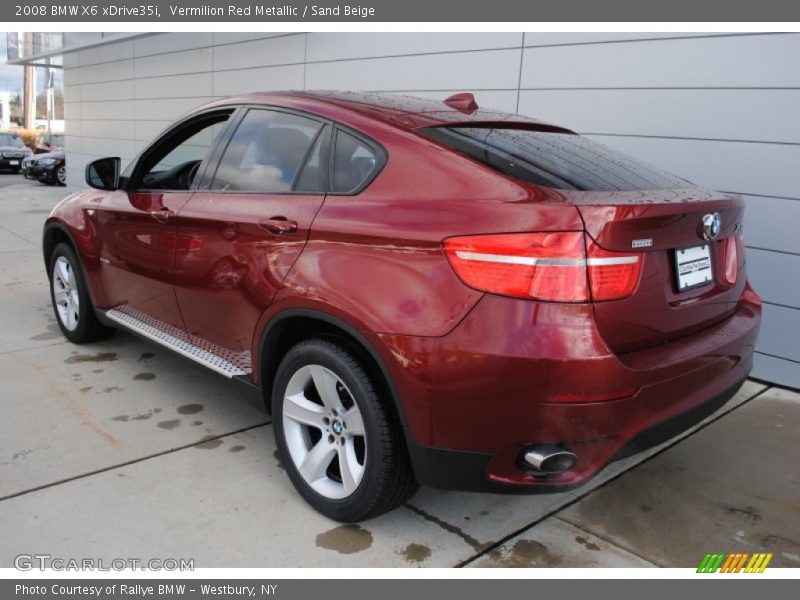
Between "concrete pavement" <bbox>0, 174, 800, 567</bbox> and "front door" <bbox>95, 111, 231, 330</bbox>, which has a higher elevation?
"front door" <bbox>95, 111, 231, 330</bbox>

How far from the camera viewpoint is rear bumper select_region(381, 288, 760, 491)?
210 centimetres

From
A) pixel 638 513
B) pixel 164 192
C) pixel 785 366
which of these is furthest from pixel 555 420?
pixel 785 366

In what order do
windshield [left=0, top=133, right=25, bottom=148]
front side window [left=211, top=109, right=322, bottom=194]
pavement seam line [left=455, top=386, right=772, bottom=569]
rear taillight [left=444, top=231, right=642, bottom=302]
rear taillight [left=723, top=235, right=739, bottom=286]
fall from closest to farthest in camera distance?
rear taillight [left=444, top=231, right=642, bottom=302] < pavement seam line [left=455, top=386, right=772, bottom=569] < rear taillight [left=723, top=235, right=739, bottom=286] < front side window [left=211, top=109, right=322, bottom=194] < windshield [left=0, top=133, right=25, bottom=148]

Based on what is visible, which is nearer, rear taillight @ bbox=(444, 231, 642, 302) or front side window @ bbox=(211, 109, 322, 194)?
rear taillight @ bbox=(444, 231, 642, 302)

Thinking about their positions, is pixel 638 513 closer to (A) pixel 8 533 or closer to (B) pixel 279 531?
(B) pixel 279 531

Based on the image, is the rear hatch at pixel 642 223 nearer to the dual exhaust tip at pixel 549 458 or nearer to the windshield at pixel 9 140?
the dual exhaust tip at pixel 549 458

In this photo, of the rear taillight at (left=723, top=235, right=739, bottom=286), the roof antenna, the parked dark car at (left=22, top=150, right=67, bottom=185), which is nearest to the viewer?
the rear taillight at (left=723, top=235, right=739, bottom=286)

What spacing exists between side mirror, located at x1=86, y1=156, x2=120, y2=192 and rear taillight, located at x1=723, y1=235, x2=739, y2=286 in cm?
340

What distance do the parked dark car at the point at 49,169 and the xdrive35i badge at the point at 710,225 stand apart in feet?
64.9

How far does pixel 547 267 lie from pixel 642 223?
1.25 ft

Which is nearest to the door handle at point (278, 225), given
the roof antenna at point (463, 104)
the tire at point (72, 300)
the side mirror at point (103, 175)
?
the roof antenna at point (463, 104)

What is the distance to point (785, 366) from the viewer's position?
4.59 m

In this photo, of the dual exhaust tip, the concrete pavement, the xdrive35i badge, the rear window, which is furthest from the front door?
the xdrive35i badge

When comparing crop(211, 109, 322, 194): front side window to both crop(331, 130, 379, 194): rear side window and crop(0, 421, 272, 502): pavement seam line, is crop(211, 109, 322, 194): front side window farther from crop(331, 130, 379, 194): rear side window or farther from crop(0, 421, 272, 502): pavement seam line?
crop(0, 421, 272, 502): pavement seam line
